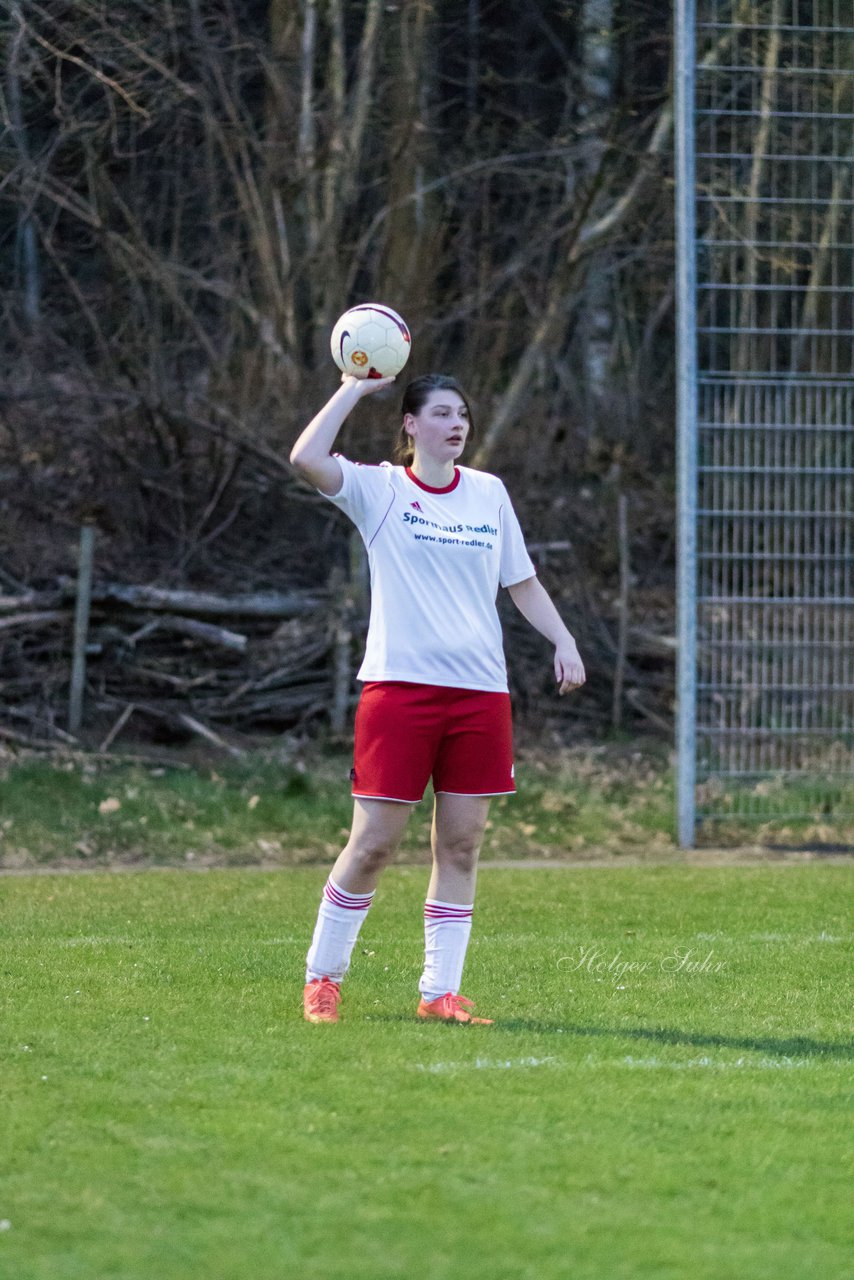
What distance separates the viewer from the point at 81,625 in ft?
41.5

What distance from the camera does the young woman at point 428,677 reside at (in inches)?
Result: 209

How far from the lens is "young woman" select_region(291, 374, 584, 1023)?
5309mm

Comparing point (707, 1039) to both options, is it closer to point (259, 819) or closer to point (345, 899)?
point (345, 899)

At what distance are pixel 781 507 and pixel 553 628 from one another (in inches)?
212

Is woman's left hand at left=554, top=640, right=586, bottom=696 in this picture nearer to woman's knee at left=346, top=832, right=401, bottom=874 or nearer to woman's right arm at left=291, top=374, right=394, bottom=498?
woman's knee at left=346, top=832, right=401, bottom=874

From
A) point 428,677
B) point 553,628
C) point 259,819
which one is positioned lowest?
point 259,819

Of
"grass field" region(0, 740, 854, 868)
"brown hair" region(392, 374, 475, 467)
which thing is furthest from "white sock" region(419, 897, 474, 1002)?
"grass field" region(0, 740, 854, 868)

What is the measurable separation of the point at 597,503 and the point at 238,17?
5.37 metres

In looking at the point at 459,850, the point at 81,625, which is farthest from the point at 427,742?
the point at 81,625

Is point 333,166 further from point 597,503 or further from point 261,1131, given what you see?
point 261,1131

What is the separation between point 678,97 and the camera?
10367 mm

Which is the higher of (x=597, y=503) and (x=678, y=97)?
(x=678, y=97)

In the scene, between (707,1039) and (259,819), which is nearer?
(707,1039)

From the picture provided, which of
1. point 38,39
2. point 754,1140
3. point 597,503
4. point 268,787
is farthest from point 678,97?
point 754,1140
